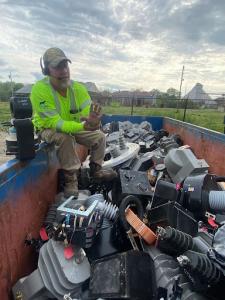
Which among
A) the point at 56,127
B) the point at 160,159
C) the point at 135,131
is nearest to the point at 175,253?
the point at 56,127

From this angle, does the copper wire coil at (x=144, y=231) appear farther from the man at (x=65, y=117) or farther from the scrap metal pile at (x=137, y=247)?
the man at (x=65, y=117)

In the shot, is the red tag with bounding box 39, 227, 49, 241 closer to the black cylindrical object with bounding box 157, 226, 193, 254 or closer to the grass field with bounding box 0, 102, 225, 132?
the black cylindrical object with bounding box 157, 226, 193, 254

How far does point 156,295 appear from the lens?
154 cm

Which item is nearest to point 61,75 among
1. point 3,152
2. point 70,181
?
point 70,181

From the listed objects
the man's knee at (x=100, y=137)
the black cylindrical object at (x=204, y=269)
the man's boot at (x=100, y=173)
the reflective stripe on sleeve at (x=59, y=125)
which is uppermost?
the reflective stripe on sleeve at (x=59, y=125)

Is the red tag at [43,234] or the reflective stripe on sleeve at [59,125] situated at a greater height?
the reflective stripe on sleeve at [59,125]

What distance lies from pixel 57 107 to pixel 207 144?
189cm

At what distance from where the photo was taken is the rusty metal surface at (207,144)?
3242 millimetres

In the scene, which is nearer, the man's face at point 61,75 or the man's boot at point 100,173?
the man's face at point 61,75

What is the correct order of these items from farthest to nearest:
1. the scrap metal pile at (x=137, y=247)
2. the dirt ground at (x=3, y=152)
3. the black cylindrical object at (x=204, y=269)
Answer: the dirt ground at (x=3, y=152)
the scrap metal pile at (x=137, y=247)
the black cylindrical object at (x=204, y=269)

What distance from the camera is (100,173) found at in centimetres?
294

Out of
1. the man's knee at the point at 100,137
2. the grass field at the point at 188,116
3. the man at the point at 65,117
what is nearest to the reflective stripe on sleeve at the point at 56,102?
the man at the point at 65,117

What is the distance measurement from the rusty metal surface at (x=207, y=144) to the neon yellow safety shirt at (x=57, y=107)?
1.48 meters

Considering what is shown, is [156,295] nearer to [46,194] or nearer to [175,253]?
[175,253]
